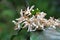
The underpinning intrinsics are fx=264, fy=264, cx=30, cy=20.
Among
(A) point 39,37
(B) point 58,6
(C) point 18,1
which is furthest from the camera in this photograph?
(B) point 58,6

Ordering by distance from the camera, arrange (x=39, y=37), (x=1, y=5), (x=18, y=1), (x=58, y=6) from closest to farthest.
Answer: (x=39, y=37)
(x=18, y=1)
(x=1, y=5)
(x=58, y=6)

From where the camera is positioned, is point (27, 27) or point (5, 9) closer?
point (27, 27)

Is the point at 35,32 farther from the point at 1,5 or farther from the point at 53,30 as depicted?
the point at 1,5

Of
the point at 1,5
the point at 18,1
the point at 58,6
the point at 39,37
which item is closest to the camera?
the point at 39,37

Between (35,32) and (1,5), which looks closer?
(35,32)

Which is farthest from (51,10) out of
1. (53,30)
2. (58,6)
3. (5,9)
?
(53,30)

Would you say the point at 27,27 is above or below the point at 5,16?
below

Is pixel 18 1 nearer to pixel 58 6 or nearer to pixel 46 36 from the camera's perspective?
pixel 58 6

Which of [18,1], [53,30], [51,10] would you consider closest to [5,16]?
[18,1]

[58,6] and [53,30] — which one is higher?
[58,6]
